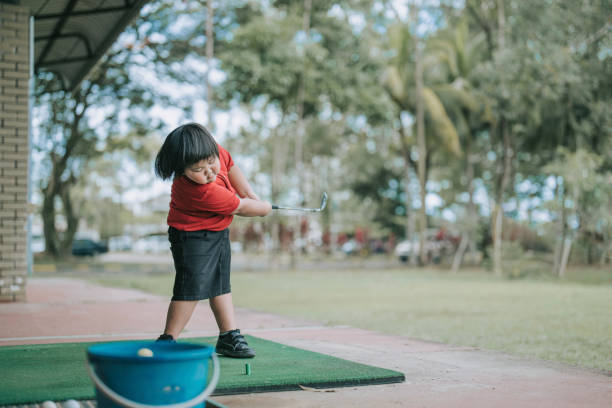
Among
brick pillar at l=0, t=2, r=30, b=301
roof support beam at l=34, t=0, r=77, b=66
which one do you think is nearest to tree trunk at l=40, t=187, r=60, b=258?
roof support beam at l=34, t=0, r=77, b=66

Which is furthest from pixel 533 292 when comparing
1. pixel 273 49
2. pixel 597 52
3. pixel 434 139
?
pixel 434 139

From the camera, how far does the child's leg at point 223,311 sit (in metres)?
4.57

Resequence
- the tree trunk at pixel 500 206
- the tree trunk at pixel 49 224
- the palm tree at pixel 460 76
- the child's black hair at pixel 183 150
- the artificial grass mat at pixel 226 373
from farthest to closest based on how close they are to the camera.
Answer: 1. the tree trunk at pixel 49 224
2. the palm tree at pixel 460 76
3. the tree trunk at pixel 500 206
4. the child's black hair at pixel 183 150
5. the artificial grass mat at pixel 226 373

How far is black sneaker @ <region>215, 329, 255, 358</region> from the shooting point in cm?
458

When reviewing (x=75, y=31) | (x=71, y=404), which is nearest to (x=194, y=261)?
(x=71, y=404)

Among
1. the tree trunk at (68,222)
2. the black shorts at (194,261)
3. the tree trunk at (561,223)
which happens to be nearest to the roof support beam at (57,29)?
the black shorts at (194,261)

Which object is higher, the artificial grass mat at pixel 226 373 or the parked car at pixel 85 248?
the artificial grass mat at pixel 226 373

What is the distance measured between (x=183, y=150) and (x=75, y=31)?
721 cm

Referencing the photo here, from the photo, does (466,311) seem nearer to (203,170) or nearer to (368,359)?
(368,359)

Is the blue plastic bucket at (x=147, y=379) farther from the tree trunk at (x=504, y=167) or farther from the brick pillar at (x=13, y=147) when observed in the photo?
the tree trunk at (x=504, y=167)

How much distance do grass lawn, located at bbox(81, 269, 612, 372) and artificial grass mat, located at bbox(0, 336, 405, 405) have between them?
1.97m

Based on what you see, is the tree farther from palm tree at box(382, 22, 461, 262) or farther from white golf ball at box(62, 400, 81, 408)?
white golf ball at box(62, 400, 81, 408)

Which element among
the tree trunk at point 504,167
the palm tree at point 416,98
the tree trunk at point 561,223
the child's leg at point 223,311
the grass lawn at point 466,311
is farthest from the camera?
the palm tree at point 416,98

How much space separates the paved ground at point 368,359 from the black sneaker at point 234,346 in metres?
0.81
